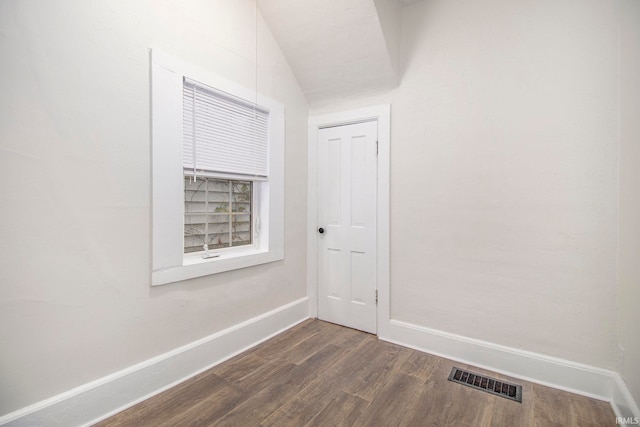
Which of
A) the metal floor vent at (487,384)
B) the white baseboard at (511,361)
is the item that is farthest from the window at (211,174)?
the metal floor vent at (487,384)

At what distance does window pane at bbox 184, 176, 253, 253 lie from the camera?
242cm

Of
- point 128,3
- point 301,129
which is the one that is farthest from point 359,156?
point 128,3

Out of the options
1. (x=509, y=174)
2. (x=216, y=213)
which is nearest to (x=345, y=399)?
(x=216, y=213)

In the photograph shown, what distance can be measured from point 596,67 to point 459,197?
1167 millimetres

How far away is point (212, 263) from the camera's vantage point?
7.73ft

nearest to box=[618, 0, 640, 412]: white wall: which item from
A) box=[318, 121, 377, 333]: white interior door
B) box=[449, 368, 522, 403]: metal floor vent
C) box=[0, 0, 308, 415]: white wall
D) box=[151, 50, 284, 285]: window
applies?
box=[449, 368, 522, 403]: metal floor vent

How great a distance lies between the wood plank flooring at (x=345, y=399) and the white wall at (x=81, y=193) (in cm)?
38

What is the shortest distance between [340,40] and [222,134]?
130 centimetres

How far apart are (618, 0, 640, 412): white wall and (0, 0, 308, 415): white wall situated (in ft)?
8.79

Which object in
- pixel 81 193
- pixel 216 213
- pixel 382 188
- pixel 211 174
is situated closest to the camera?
pixel 81 193

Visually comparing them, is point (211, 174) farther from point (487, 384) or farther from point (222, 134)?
point (487, 384)

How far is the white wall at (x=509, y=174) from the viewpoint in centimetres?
202

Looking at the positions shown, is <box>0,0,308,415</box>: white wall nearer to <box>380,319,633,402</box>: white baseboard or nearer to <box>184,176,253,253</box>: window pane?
<box>184,176,253,253</box>: window pane

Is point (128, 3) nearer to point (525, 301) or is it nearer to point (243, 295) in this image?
point (243, 295)
